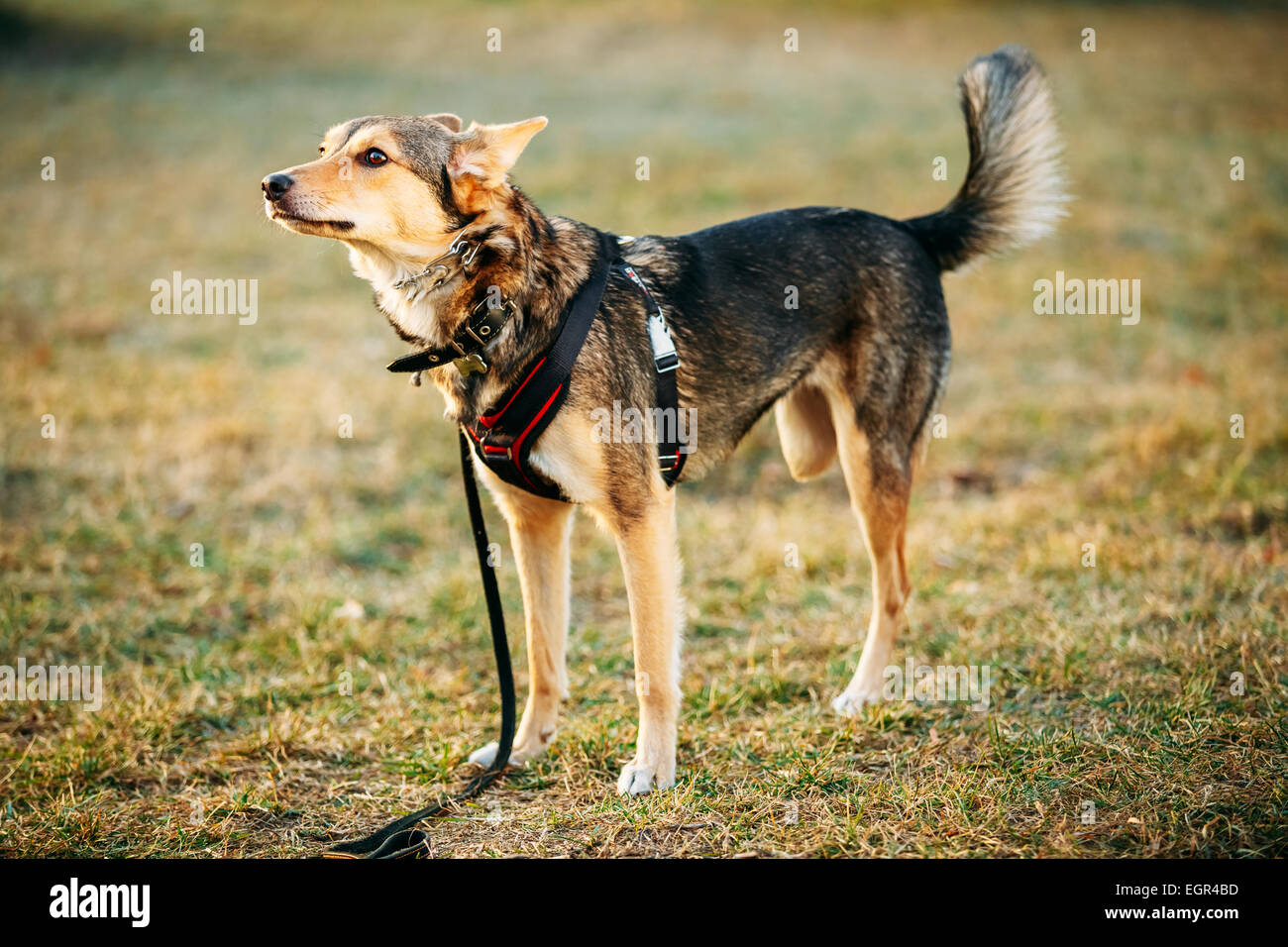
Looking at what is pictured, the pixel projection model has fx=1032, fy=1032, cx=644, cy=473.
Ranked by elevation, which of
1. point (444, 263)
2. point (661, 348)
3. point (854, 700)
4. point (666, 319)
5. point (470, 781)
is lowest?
point (470, 781)

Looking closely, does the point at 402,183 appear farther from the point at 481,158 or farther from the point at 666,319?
the point at 666,319

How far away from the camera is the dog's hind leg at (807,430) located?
15.2ft

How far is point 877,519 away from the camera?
4402 millimetres

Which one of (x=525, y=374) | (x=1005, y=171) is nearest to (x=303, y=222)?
(x=525, y=374)

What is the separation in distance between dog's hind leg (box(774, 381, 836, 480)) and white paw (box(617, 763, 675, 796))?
1631 mm

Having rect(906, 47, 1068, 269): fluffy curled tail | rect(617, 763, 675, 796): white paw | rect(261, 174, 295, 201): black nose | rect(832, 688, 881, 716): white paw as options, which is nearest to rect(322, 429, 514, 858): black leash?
rect(617, 763, 675, 796): white paw

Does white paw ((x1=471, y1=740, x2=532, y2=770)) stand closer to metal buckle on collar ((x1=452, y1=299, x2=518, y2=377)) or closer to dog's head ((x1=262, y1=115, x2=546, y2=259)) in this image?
metal buckle on collar ((x1=452, y1=299, x2=518, y2=377))

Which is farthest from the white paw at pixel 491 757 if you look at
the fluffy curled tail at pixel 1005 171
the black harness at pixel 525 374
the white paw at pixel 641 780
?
the fluffy curled tail at pixel 1005 171

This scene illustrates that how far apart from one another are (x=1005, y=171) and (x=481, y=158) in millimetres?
2432

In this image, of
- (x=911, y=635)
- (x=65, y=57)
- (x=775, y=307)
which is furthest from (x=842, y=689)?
(x=65, y=57)

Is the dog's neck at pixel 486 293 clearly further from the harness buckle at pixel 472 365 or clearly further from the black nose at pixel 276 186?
the black nose at pixel 276 186

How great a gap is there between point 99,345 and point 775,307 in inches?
289

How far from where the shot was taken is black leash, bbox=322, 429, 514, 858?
3.39 m

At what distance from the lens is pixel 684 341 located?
3.92m
